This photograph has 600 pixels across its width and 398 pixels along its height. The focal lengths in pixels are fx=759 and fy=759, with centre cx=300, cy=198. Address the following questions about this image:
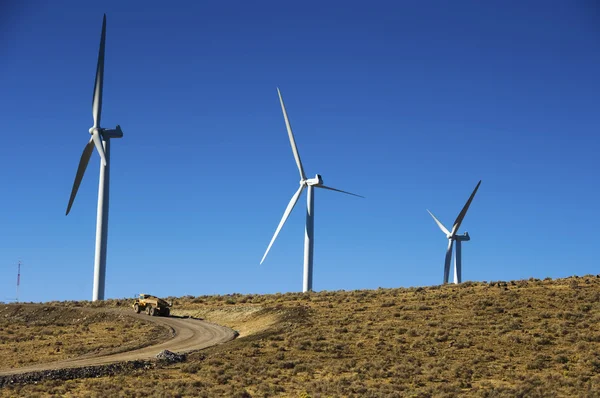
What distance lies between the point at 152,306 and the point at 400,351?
31543 mm

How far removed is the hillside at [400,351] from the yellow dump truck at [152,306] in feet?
12.5

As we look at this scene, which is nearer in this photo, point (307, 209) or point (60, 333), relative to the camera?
point (60, 333)

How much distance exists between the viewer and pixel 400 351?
50.0 meters

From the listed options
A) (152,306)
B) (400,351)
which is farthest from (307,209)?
(400,351)

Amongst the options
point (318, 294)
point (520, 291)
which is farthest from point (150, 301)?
point (520, 291)

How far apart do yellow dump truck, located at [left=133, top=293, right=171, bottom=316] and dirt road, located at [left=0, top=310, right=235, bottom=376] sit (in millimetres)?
1330

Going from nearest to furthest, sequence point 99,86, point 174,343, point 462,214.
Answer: point 174,343 → point 99,86 → point 462,214

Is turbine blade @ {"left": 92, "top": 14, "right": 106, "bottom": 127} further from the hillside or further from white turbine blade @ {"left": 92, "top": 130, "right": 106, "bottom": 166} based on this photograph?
the hillside

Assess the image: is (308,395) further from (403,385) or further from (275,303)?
(275,303)

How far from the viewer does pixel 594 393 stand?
39406mm

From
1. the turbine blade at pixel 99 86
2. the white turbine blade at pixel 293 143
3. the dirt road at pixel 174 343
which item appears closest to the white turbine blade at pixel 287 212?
the white turbine blade at pixel 293 143

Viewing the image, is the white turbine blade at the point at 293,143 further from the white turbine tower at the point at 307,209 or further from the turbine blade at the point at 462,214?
the turbine blade at the point at 462,214

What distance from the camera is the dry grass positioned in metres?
53.5

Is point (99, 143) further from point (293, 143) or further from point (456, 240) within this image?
point (456, 240)
